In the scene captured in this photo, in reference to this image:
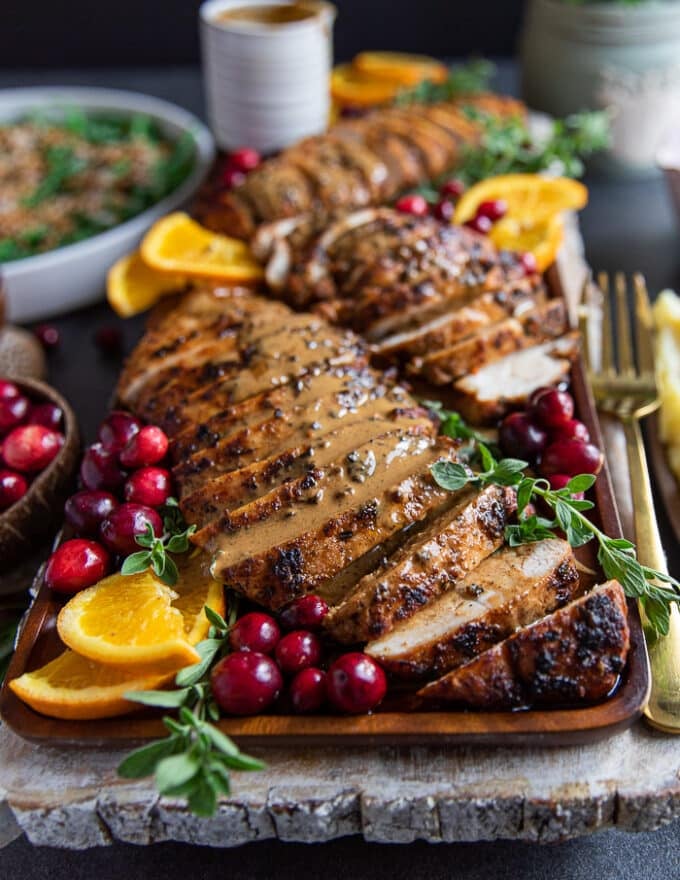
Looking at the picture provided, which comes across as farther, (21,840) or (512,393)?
(512,393)

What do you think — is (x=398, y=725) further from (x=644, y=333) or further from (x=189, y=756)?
(x=644, y=333)

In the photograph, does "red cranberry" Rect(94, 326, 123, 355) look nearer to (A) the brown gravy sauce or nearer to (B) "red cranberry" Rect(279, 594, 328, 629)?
(A) the brown gravy sauce

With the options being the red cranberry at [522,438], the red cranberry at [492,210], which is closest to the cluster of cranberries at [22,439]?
the red cranberry at [522,438]

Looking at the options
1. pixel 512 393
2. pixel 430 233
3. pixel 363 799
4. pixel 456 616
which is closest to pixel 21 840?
pixel 363 799

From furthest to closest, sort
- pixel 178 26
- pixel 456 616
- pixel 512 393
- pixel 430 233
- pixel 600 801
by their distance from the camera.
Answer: pixel 178 26, pixel 430 233, pixel 512 393, pixel 456 616, pixel 600 801

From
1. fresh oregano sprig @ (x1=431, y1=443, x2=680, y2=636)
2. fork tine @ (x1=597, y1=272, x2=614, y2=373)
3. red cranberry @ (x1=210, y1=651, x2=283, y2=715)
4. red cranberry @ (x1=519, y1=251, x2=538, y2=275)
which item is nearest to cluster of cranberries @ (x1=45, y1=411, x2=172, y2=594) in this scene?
red cranberry @ (x1=210, y1=651, x2=283, y2=715)

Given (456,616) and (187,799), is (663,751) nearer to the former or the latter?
(456,616)

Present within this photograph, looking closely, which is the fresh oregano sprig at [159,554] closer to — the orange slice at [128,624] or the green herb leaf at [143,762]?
the orange slice at [128,624]
